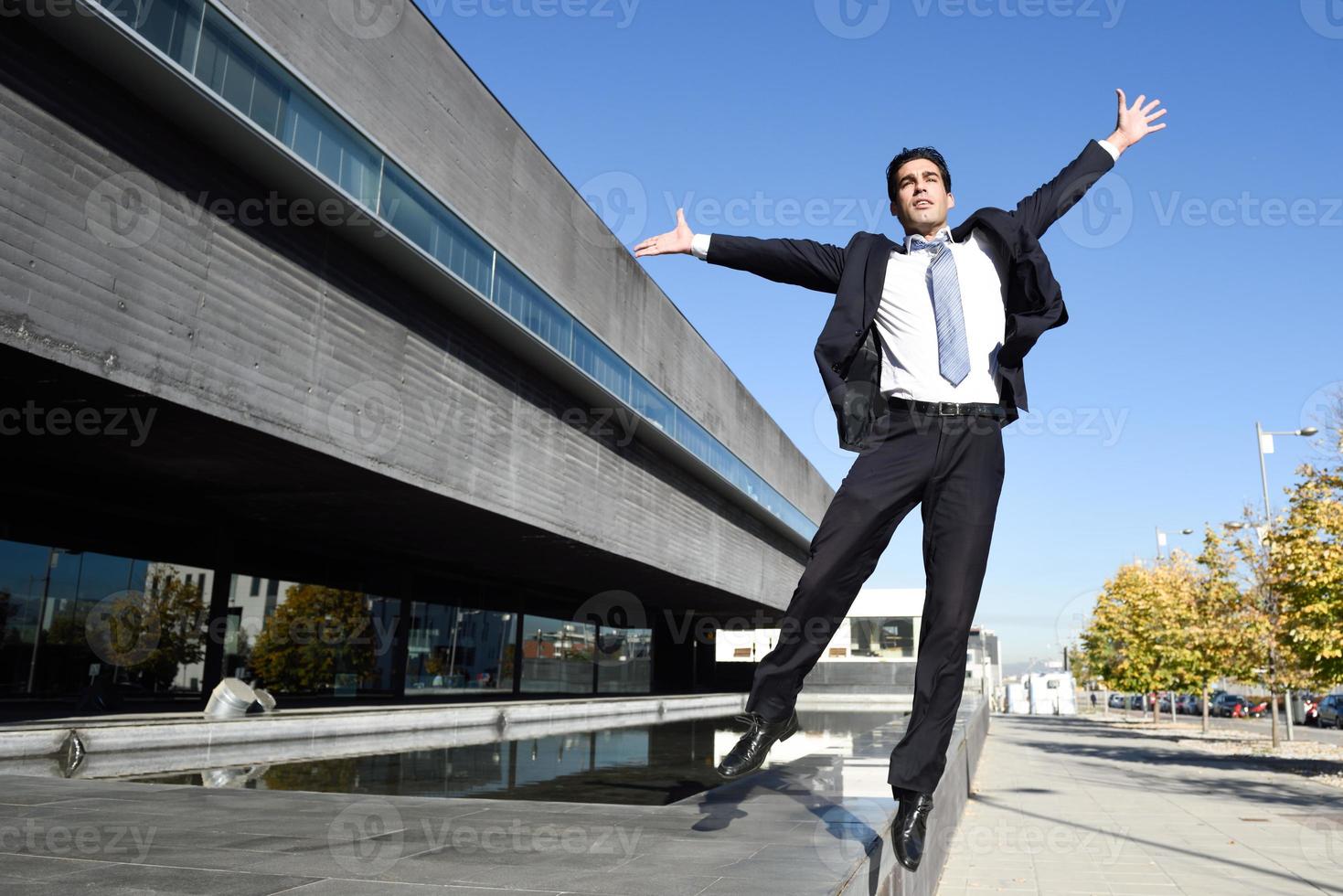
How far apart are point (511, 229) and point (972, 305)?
11954 millimetres

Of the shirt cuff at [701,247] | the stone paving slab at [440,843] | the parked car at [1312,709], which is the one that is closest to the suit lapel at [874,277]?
the shirt cuff at [701,247]

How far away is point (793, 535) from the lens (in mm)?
35312

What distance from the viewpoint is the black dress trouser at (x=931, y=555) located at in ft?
9.51

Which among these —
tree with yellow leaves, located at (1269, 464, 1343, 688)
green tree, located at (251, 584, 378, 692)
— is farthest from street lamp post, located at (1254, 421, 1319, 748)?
green tree, located at (251, 584, 378, 692)

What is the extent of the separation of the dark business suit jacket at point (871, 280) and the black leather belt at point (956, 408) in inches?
2.1

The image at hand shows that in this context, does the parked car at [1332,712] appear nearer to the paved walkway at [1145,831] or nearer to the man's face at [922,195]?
the paved walkway at [1145,831]

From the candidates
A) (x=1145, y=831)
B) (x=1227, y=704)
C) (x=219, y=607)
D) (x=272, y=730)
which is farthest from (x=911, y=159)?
(x=1227, y=704)

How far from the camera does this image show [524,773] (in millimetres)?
9109

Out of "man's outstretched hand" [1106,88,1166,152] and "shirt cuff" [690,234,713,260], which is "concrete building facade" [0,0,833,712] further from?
"man's outstretched hand" [1106,88,1166,152]

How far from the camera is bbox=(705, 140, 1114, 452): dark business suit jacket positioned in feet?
9.76

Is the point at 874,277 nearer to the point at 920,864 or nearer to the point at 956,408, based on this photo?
the point at 956,408

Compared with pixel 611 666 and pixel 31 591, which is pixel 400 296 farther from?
pixel 611 666

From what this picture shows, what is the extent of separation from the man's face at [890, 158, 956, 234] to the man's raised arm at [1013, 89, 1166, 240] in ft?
0.86

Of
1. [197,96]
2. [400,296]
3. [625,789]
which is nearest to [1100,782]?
[625,789]
